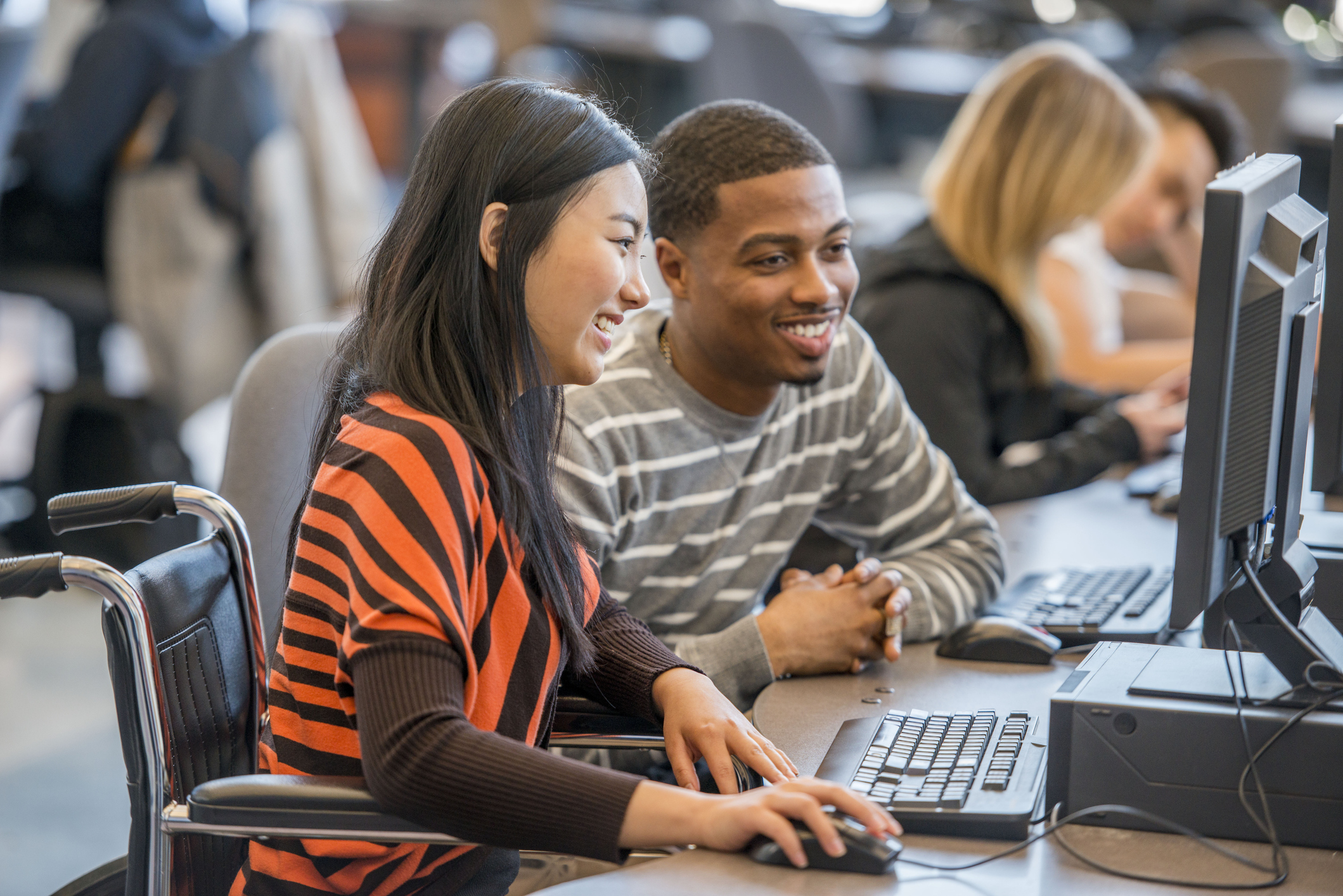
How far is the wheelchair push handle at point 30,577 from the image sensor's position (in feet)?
3.12

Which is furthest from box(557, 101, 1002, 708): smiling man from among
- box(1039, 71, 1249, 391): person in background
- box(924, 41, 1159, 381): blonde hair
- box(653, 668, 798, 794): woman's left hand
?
box(1039, 71, 1249, 391): person in background

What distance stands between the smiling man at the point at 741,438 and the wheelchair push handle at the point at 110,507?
36 cm

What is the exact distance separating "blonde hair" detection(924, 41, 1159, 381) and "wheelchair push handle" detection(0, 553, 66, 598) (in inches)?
55.5

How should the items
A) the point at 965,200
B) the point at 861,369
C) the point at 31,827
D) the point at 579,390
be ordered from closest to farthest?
the point at 579,390 < the point at 861,369 < the point at 965,200 < the point at 31,827

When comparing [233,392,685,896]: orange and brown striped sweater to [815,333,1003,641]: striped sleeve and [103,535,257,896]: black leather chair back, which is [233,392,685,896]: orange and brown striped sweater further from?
[815,333,1003,641]: striped sleeve

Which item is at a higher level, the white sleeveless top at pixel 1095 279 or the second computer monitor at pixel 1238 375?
the second computer monitor at pixel 1238 375

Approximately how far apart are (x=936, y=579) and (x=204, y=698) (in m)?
0.73

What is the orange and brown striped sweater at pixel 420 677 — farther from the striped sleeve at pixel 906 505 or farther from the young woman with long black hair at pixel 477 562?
the striped sleeve at pixel 906 505

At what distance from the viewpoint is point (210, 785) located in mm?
927

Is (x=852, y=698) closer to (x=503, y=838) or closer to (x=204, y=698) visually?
(x=503, y=838)

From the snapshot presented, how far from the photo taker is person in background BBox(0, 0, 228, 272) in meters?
2.86

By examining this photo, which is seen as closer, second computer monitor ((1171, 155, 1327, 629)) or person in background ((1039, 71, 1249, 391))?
second computer monitor ((1171, 155, 1327, 629))

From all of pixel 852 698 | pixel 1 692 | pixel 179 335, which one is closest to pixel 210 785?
pixel 852 698

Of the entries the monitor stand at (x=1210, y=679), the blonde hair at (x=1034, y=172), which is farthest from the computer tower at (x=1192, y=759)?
the blonde hair at (x=1034, y=172)
